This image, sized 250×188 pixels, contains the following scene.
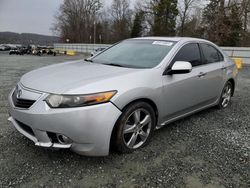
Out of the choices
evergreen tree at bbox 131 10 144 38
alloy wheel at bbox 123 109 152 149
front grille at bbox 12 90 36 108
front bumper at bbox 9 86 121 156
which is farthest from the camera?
evergreen tree at bbox 131 10 144 38

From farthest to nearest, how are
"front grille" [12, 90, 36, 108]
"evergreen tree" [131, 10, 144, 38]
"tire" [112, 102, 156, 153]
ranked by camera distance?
"evergreen tree" [131, 10, 144, 38] < "tire" [112, 102, 156, 153] < "front grille" [12, 90, 36, 108]

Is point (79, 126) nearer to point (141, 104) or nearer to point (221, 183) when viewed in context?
point (141, 104)

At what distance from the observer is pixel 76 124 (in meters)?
2.16

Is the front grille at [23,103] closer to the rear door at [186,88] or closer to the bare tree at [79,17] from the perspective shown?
the rear door at [186,88]

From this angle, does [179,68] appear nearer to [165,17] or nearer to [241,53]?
[241,53]

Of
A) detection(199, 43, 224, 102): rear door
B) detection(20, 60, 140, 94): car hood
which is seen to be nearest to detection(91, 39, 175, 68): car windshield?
detection(20, 60, 140, 94): car hood

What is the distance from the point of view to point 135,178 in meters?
2.27

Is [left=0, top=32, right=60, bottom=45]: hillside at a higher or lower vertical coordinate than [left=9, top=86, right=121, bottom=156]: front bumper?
higher

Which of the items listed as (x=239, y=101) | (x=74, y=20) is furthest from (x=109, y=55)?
(x=74, y=20)

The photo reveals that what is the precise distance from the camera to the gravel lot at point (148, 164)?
222 cm

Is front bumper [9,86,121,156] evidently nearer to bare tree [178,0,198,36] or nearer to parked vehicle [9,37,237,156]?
parked vehicle [9,37,237,156]

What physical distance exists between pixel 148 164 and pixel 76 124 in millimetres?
981

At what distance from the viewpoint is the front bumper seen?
2154mm

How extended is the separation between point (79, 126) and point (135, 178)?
800mm
